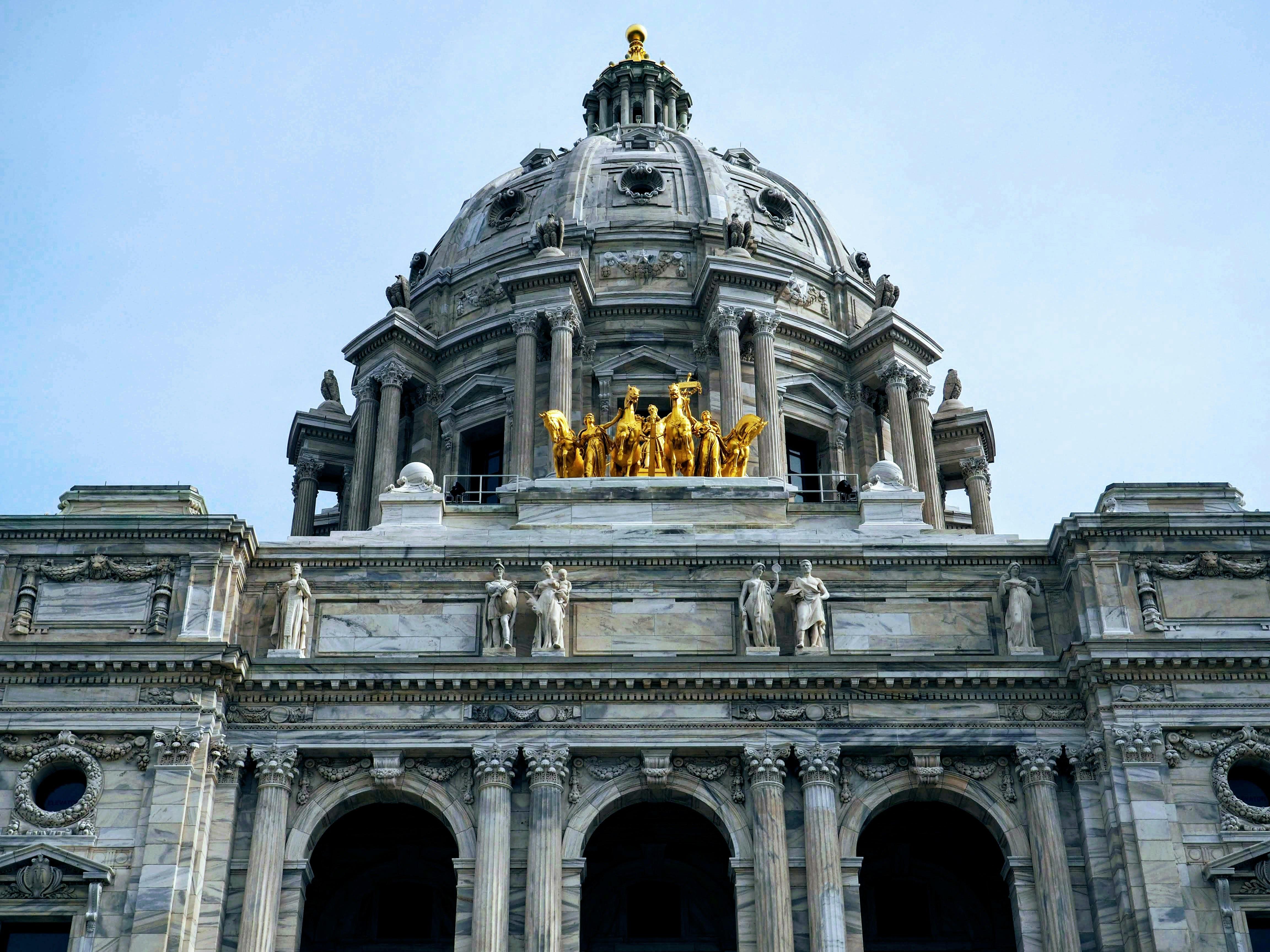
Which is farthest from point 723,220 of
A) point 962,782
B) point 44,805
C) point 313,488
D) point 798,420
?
point 44,805

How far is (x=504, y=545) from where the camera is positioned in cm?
4306

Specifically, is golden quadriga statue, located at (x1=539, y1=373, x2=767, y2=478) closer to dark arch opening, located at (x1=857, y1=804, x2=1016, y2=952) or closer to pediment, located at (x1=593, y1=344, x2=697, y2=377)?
dark arch opening, located at (x1=857, y1=804, x2=1016, y2=952)

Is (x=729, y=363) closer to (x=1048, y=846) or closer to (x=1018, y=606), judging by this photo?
(x=1018, y=606)

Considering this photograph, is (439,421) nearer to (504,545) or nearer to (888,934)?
(504,545)

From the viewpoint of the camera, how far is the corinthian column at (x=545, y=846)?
38.1 meters

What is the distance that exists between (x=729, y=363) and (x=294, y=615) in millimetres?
22336

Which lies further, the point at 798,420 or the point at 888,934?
the point at 798,420

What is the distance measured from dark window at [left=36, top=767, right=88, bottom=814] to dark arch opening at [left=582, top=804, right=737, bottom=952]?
1102 cm

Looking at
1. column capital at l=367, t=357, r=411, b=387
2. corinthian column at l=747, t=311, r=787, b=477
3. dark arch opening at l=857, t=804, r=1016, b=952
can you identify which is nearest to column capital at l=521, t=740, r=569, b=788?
dark arch opening at l=857, t=804, r=1016, b=952

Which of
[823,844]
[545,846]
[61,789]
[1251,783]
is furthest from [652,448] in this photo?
[61,789]

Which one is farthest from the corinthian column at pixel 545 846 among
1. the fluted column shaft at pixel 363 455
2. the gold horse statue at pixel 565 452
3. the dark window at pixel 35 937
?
the fluted column shaft at pixel 363 455

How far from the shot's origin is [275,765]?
131ft

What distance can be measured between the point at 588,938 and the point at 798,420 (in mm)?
23211

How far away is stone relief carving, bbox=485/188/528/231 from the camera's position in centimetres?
6994
